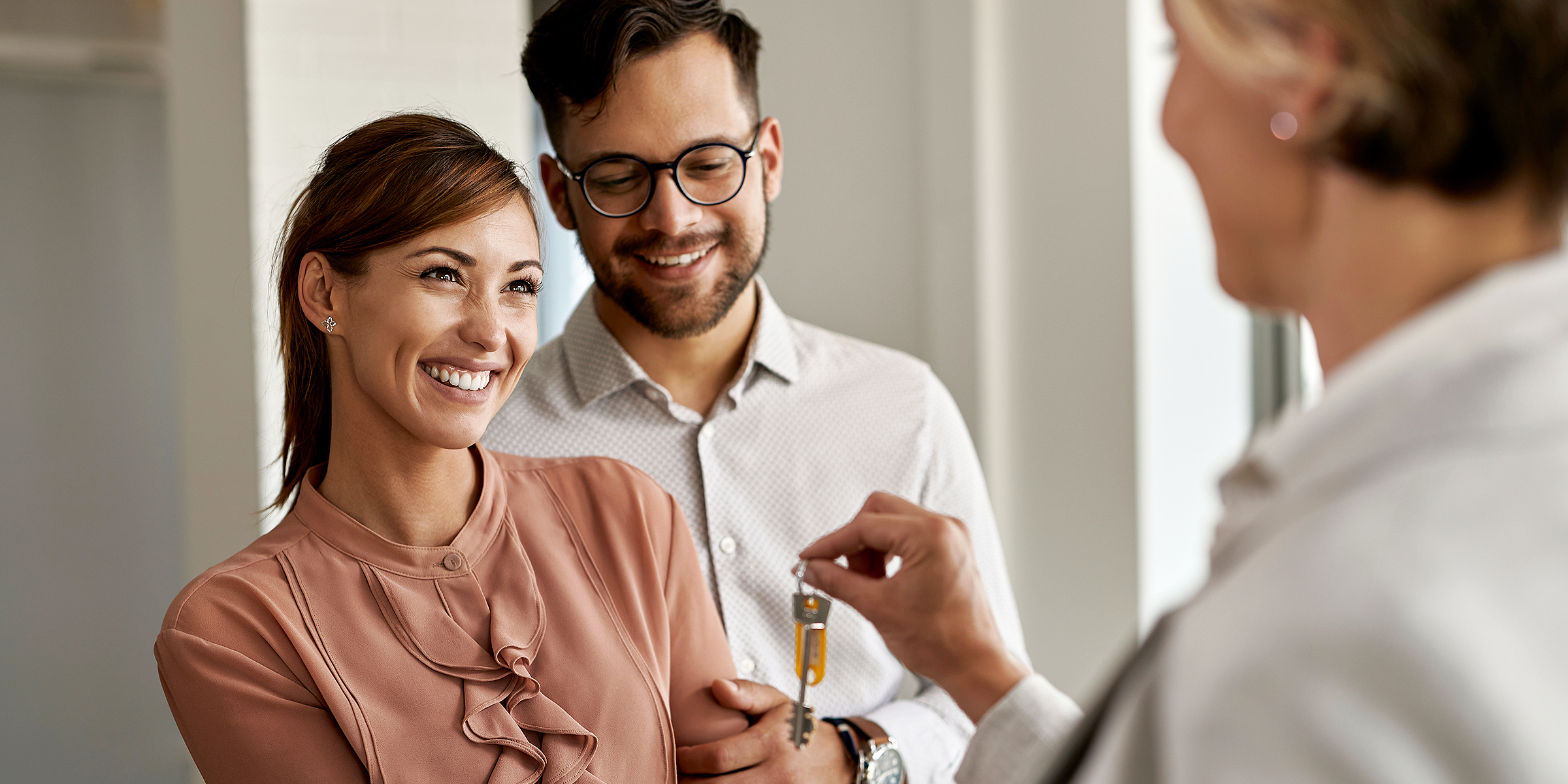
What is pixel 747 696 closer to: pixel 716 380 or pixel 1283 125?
pixel 716 380

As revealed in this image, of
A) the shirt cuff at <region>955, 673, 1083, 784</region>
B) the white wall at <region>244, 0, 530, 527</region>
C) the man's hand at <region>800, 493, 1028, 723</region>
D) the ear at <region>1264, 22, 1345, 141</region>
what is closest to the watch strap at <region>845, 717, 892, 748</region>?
the man's hand at <region>800, 493, 1028, 723</region>

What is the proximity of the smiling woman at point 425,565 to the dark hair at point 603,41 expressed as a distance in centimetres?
36

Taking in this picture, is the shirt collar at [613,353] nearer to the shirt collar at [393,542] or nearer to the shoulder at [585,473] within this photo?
the shoulder at [585,473]

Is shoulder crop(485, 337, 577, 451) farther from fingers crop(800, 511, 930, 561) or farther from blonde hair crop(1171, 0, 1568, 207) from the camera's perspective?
blonde hair crop(1171, 0, 1568, 207)

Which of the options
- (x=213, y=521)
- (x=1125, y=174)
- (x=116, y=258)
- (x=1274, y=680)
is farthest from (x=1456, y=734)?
(x=116, y=258)

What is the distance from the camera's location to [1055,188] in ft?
8.05

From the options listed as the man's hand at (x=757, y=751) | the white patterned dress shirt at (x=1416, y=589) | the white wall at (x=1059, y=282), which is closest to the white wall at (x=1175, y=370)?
the white wall at (x=1059, y=282)

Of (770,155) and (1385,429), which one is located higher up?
(770,155)

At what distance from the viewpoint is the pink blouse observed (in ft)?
3.93

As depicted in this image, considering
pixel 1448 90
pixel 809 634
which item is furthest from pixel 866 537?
pixel 1448 90

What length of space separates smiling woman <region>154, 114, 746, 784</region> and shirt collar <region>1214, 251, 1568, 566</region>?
918 mm

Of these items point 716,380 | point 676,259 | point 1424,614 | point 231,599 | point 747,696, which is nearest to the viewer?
point 1424,614

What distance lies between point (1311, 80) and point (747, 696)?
103cm

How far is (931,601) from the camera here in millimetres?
1238
